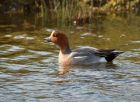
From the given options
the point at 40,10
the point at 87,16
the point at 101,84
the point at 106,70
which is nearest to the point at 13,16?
the point at 40,10

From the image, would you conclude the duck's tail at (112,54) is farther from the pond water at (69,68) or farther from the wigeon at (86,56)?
the pond water at (69,68)

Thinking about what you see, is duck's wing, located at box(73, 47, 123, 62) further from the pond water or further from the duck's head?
the duck's head

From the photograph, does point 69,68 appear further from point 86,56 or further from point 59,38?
point 59,38

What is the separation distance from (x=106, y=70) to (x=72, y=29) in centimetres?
531

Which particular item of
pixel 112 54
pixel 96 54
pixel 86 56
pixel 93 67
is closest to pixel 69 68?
pixel 93 67

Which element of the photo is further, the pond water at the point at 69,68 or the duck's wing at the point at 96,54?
the duck's wing at the point at 96,54

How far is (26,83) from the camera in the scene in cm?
1015

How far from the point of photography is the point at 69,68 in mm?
11914

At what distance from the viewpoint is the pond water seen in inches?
366

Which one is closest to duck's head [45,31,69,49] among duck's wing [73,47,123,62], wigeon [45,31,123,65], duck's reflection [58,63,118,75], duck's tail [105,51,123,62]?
wigeon [45,31,123,65]

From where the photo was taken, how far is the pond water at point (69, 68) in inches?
366

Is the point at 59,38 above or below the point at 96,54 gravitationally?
above

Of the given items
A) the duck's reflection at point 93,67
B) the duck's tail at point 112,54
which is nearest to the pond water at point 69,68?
the duck's reflection at point 93,67

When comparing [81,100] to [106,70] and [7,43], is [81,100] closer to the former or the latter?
[106,70]
